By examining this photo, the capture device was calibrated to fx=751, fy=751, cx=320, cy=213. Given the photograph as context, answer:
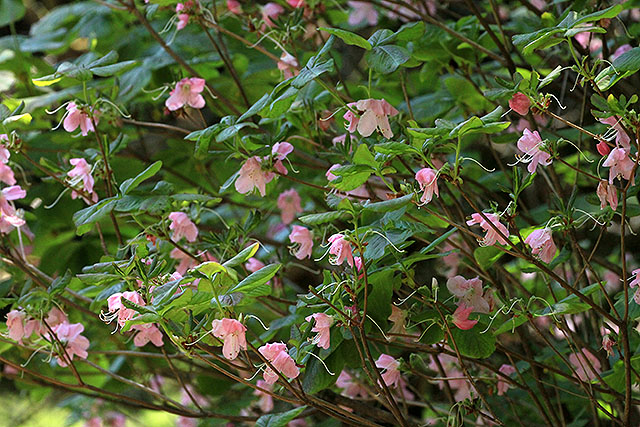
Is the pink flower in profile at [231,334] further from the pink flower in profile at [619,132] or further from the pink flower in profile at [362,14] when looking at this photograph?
the pink flower in profile at [362,14]

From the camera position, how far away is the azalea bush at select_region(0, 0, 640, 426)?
93 cm

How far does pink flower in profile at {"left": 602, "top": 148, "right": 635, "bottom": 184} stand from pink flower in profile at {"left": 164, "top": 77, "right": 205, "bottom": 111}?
68 centimetres

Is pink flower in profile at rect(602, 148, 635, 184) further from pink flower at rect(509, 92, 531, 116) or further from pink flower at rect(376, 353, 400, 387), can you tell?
pink flower at rect(376, 353, 400, 387)

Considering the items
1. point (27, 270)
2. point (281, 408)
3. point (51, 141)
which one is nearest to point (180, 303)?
point (27, 270)

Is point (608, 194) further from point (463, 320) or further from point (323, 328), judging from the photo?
point (323, 328)

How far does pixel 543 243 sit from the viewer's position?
970 mm

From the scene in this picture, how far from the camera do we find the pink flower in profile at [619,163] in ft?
3.02

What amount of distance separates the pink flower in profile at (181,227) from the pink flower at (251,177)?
11cm

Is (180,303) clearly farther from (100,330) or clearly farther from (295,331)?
(100,330)

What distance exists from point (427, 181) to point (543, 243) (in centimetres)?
20

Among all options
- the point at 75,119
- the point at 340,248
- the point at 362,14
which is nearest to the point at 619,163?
the point at 340,248

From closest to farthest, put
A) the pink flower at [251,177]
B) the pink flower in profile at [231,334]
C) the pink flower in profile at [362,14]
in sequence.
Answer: the pink flower in profile at [231,334] → the pink flower at [251,177] → the pink flower in profile at [362,14]

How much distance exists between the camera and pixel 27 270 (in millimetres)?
1250

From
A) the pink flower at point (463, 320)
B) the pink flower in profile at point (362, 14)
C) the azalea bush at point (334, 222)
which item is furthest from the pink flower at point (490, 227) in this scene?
the pink flower in profile at point (362, 14)
